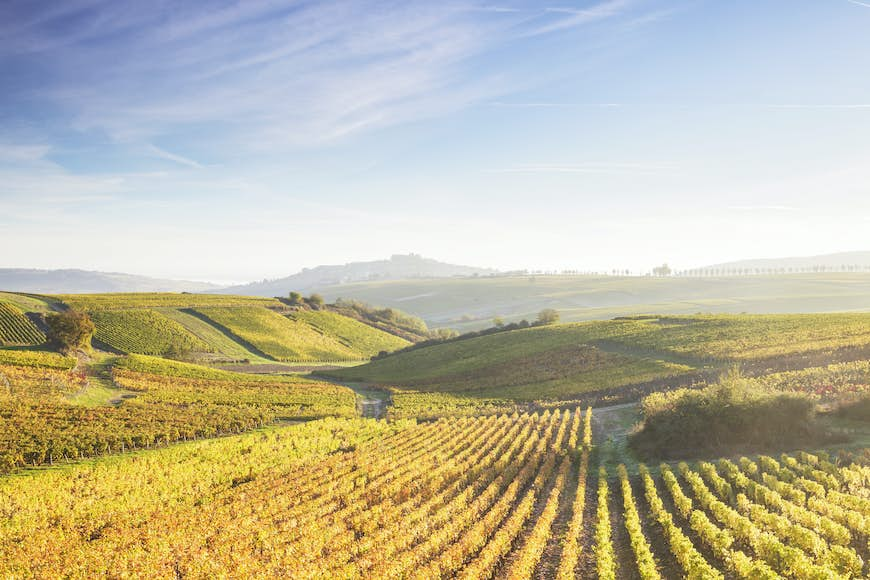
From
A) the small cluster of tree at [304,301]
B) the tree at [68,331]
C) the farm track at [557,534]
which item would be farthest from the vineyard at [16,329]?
the farm track at [557,534]

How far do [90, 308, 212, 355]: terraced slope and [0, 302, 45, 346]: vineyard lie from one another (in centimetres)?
844

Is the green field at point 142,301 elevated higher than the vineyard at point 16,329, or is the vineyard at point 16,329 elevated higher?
the green field at point 142,301

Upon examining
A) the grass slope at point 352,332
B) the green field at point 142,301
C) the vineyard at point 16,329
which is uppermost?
the green field at point 142,301

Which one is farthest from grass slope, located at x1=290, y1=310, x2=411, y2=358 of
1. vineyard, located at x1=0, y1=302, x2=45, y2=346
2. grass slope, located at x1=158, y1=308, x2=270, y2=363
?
vineyard, located at x1=0, y1=302, x2=45, y2=346

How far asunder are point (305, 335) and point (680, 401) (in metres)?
95.3

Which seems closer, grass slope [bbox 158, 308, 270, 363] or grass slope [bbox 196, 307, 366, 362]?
grass slope [bbox 158, 308, 270, 363]

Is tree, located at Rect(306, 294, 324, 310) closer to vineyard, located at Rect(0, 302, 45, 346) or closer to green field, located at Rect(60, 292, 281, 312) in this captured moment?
green field, located at Rect(60, 292, 281, 312)

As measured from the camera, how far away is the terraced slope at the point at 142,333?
86312mm

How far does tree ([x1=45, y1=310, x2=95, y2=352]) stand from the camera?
65938mm

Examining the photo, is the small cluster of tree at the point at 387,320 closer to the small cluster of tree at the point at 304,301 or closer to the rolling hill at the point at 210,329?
the small cluster of tree at the point at 304,301

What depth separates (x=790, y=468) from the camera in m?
25.8

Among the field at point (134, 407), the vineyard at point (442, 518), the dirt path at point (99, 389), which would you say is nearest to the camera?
the vineyard at point (442, 518)

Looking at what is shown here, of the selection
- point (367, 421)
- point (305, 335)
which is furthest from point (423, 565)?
point (305, 335)

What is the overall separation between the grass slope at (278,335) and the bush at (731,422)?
262ft
